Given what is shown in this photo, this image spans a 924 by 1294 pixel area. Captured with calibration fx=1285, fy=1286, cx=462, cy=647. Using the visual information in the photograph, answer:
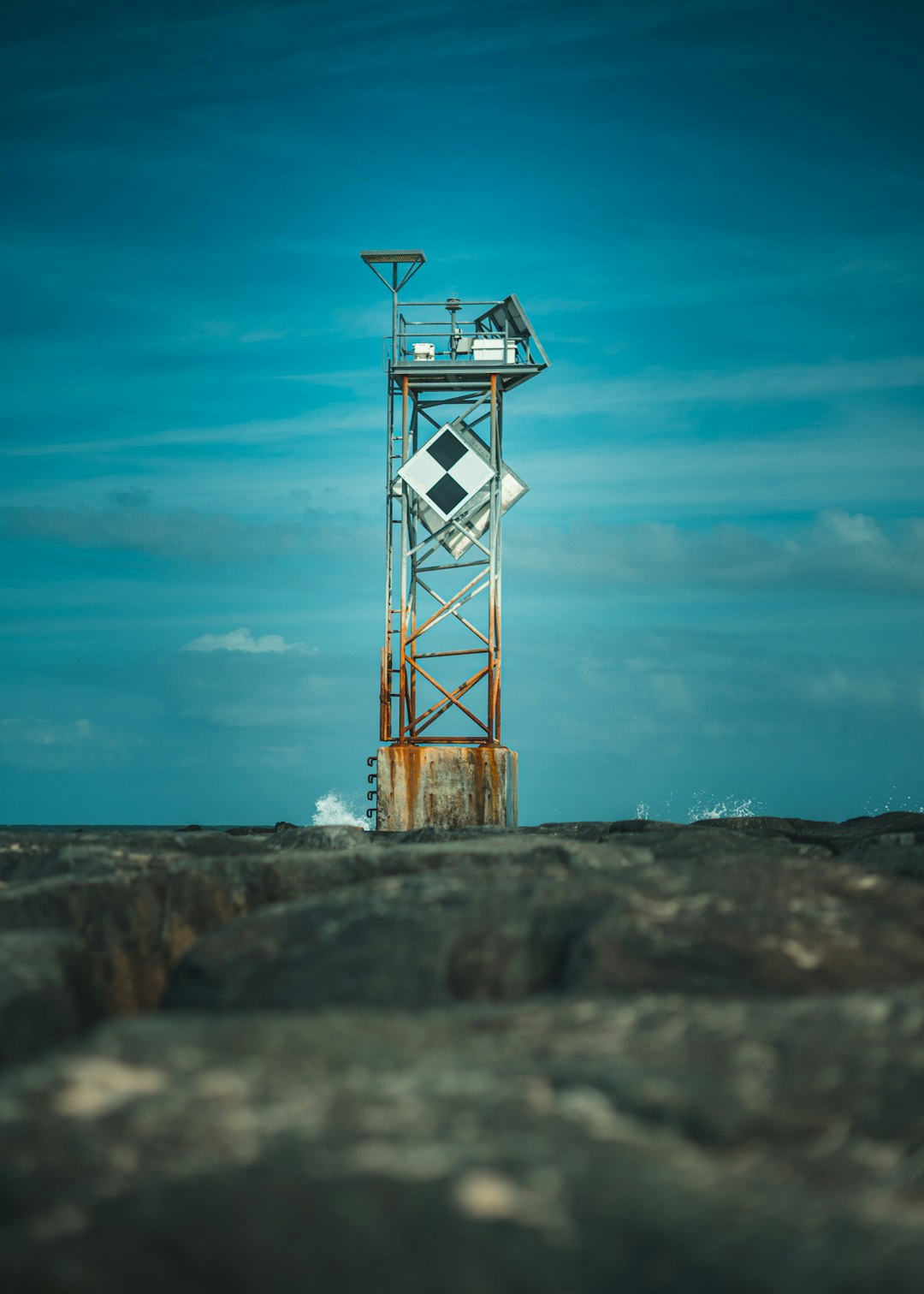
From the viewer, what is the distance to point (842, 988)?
3371 millimetres

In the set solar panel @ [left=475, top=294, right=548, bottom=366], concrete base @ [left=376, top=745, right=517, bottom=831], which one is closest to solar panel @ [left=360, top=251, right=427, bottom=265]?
solar panel @ [left=475, top=294, right=548, bottom=366]

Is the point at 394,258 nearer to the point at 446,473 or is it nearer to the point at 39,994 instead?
the point at 446,473

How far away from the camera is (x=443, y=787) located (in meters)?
20.3

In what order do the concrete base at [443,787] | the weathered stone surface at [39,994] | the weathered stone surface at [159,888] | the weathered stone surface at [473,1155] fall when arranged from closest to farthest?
1. the weathered stone surface at [473,1155]
2. the weathered stone surface at [39,994]
3. the weathered stone surface at [159,888]
4. the concrete base at [443,787]

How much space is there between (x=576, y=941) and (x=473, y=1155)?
5.13 feet

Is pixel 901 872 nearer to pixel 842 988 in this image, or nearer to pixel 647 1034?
pixel 842 988

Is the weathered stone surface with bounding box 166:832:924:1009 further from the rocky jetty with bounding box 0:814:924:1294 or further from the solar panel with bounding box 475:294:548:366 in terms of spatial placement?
the solar panel with bounding box 475:294:548:366

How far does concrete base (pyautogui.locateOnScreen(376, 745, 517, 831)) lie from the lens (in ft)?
66.0

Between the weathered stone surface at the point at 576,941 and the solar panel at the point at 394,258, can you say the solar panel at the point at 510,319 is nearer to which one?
the solar panel at the point at 394,258

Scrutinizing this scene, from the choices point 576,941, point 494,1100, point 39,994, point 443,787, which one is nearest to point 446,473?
point 443,787

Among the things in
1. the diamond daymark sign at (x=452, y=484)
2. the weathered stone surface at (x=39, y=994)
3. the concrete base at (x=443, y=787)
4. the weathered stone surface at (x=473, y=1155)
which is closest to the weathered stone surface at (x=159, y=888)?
the weathered stone surface at (x=39, y=994)

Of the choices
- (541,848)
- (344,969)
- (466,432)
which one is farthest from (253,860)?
(466,432)

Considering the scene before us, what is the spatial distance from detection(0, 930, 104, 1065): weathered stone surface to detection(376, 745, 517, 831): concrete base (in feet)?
53.2

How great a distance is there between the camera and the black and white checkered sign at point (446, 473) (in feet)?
71.9
